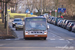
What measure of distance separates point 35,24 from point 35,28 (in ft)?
1.50

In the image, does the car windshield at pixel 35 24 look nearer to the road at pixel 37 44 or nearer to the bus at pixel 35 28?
the bus at pixel 35 28

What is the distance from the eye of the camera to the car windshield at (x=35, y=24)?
19.9 m

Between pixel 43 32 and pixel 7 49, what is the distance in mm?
7171

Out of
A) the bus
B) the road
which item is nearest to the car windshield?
the bus

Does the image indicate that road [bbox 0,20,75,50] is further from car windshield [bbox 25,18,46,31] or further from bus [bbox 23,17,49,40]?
car windshield [bbox 25,18,46,31]

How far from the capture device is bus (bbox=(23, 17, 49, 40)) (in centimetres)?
1972

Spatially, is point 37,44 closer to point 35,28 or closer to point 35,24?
point 35,28

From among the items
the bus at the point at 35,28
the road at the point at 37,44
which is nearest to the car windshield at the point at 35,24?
the bus at the point at 35,28

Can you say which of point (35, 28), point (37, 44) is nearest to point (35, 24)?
point (35, 28)

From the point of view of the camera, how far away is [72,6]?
59625mm

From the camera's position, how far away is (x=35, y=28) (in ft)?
65.2

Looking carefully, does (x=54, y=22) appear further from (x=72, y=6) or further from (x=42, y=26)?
(x=42, y=26)

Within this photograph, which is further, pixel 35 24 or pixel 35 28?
pixel 35 24

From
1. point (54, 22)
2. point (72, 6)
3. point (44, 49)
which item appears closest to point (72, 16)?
point (72, 6)
